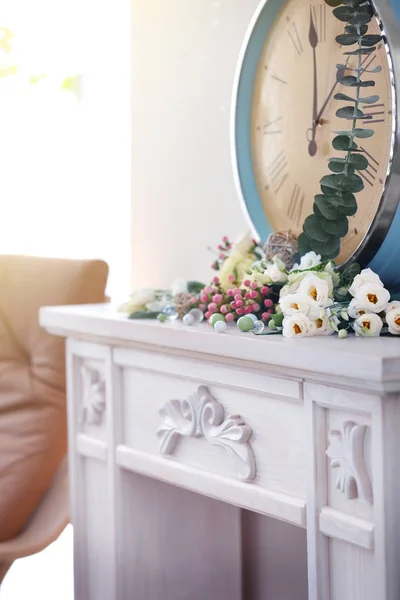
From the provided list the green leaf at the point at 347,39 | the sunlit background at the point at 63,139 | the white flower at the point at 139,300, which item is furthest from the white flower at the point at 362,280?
the sunlit background at the point at 63,139

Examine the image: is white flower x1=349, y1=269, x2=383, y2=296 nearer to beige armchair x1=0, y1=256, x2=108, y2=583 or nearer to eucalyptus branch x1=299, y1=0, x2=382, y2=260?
eucalyptus branch x1=299, y1=0, x2=382, y2=260

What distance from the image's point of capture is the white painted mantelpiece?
0.87m

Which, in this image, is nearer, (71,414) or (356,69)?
(356,69)

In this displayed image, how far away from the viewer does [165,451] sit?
1.21 meters

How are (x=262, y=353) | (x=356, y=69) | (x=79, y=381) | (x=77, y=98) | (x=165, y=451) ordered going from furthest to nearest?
(x=77, y=98), (x=79, y=381), (x=165, y=451), (x=356, y=69), (x=262, y=353)

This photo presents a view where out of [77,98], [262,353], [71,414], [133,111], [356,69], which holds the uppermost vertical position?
[77,98]

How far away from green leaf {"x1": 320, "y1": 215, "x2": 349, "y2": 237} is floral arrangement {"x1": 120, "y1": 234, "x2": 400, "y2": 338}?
43mm

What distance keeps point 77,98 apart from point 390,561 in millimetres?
1940

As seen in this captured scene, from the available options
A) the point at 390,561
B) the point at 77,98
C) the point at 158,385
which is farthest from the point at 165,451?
the point at 77,98

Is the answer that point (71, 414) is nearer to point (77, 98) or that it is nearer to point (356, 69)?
point (356, 69)

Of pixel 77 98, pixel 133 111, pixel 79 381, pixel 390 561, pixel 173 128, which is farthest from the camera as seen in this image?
pixel 77 98

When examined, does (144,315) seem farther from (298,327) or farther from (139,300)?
(298,327)

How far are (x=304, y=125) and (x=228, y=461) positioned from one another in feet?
1.77

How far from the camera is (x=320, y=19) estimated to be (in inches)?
47.3
